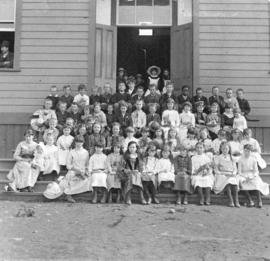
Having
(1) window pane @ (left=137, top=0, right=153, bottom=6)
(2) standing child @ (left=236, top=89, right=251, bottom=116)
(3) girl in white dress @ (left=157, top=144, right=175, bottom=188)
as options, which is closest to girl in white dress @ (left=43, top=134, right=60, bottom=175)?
(3) girl in white dress @ (left=157, top=144, right=175, bottom=188)

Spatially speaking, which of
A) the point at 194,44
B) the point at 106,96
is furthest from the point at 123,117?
the point at 194,44

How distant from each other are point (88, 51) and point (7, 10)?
239cm

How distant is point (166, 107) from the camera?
11219 mm

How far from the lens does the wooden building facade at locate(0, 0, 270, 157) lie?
12.0 metres

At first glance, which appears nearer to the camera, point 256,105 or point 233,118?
point 233,118

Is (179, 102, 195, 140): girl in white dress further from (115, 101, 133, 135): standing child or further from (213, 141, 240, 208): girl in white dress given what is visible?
(213, 141, 240, 208): girl in white dress

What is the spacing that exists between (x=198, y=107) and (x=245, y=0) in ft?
10.9

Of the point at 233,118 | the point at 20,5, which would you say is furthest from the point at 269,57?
the point at 20,5

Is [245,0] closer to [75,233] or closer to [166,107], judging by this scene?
[166,107]

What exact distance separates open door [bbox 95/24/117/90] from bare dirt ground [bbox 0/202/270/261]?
462 cm

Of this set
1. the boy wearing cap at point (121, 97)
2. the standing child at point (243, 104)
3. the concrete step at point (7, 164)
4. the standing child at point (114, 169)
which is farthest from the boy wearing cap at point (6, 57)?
the standing child at point (243, 104)

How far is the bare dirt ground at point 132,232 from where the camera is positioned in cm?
596

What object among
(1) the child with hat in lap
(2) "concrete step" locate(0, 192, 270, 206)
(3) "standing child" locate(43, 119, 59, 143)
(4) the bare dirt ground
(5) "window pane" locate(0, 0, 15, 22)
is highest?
(5) "window pane" locate(0, 0, 15, 22)

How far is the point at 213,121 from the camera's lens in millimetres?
Answer: 10727
